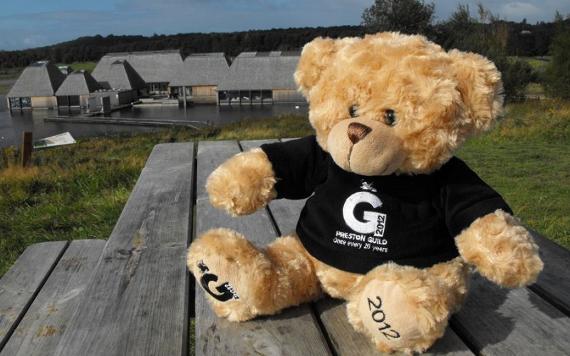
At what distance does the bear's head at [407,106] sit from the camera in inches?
45.5

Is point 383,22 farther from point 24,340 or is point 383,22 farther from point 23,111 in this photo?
point 23,111

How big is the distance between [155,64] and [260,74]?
1867cm

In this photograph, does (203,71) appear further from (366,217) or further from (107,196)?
(366,217)

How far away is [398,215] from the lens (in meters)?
1.21

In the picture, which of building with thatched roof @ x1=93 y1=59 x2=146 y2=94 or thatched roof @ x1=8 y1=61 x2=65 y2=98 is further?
building with thatched roof @ x1=93 y1=59 x2=146 y2=94

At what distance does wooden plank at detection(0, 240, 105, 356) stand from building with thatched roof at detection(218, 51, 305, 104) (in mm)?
49253

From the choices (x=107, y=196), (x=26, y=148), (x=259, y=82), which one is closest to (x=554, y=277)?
(x=107, y=196)

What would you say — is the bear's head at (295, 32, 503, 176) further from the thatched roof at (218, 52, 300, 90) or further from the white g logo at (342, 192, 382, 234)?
the thatched roof at (218, 52, 300, 90)

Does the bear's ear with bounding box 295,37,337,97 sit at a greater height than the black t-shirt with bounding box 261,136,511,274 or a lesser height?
greater

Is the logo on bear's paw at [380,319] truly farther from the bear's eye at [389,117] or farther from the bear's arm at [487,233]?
the bear's eye at [389,117]

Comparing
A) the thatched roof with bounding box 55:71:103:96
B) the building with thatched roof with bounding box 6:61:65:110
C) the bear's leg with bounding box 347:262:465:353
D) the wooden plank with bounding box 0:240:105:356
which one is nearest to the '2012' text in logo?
the bear's leg with bounding box 347:262:465:353

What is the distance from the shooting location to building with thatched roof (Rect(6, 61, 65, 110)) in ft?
172

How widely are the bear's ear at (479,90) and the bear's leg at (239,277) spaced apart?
0.52 metres

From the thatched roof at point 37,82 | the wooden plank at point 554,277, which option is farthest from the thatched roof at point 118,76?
the wooden plank at point 554,277
